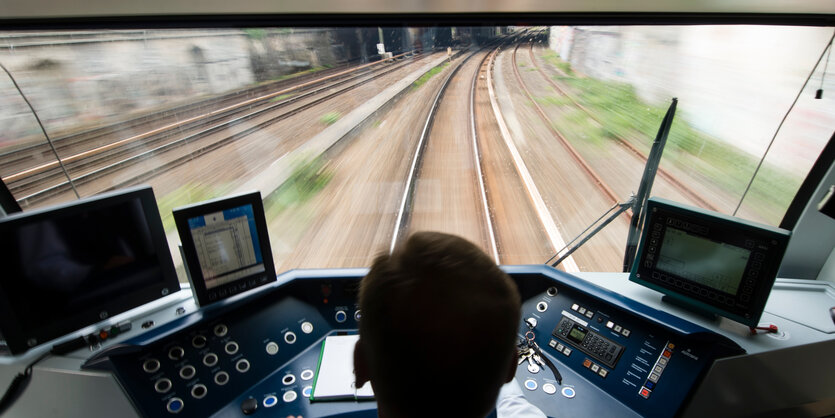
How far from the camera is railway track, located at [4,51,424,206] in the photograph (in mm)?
1854

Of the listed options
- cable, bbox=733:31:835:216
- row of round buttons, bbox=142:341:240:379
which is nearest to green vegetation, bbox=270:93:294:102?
row of round buttons, bbox=142:341:240:379

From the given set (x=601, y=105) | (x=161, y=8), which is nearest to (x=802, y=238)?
(x=601, y=105)

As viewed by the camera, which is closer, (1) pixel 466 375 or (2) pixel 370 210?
(1) pixel 466 375

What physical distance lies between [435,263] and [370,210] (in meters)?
1.69

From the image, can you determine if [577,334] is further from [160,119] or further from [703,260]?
[160,119]

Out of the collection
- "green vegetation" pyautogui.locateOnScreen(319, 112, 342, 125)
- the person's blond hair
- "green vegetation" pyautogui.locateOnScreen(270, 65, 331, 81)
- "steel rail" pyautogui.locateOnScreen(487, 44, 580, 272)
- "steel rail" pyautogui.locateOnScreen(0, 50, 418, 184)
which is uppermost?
"green vegetation" pyautogui.locateOnScreen(270, 65, 331, 81)

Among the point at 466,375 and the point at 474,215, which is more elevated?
the point at 466,375

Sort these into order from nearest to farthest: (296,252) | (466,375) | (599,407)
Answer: (466,375), (599,407), (296,252)

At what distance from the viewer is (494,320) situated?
54cm

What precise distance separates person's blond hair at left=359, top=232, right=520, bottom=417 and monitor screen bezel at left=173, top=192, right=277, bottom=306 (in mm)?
1219

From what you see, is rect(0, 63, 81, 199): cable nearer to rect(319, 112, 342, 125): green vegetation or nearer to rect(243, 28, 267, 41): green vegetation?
rect(243, 28, 267, 41): green vegetation

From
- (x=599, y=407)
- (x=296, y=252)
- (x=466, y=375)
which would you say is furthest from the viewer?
(x=296, y=252)

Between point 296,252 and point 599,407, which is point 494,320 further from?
point 296,252

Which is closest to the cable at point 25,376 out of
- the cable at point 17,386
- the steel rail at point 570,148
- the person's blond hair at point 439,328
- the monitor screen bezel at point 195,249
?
the cable at point 17,386
